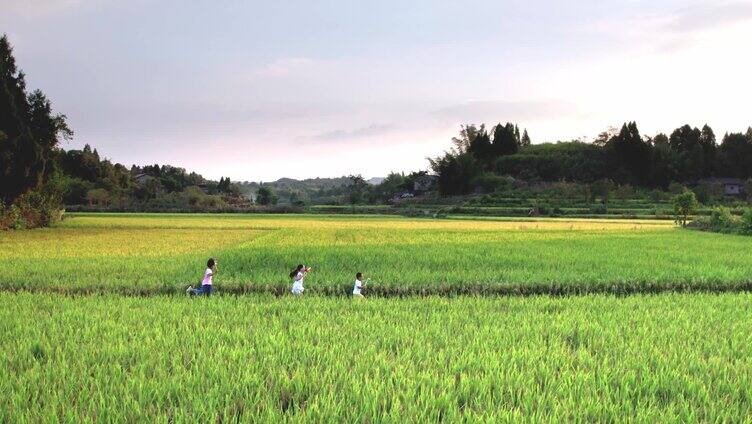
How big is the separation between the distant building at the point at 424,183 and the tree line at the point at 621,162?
609 cm

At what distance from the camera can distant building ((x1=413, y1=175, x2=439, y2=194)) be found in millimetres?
80938

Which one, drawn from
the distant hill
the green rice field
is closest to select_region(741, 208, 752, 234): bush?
the green rice field

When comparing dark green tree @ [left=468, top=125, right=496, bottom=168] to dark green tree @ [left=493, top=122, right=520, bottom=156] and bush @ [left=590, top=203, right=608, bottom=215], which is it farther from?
bush @ [left=590, top=203, right=608, bottom=215]

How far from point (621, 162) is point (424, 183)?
27537 millimetres

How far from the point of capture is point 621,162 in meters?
72.4

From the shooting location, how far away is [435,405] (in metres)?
4.01

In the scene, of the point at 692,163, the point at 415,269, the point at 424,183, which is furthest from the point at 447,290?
the point at 424,183

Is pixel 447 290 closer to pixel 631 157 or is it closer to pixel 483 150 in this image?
pixel 631 157

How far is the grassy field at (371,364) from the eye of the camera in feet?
12.7

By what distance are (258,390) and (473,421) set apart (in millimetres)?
1611

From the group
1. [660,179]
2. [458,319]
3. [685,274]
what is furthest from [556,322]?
[660,179]

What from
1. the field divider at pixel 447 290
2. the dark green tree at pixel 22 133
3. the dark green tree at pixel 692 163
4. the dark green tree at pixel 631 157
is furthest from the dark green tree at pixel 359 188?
the field divider at pixel 447 290

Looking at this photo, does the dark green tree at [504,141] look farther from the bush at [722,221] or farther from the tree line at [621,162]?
the bush at [722,221]

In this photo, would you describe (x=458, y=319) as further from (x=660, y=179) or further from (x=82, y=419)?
(x=660, y=179)
